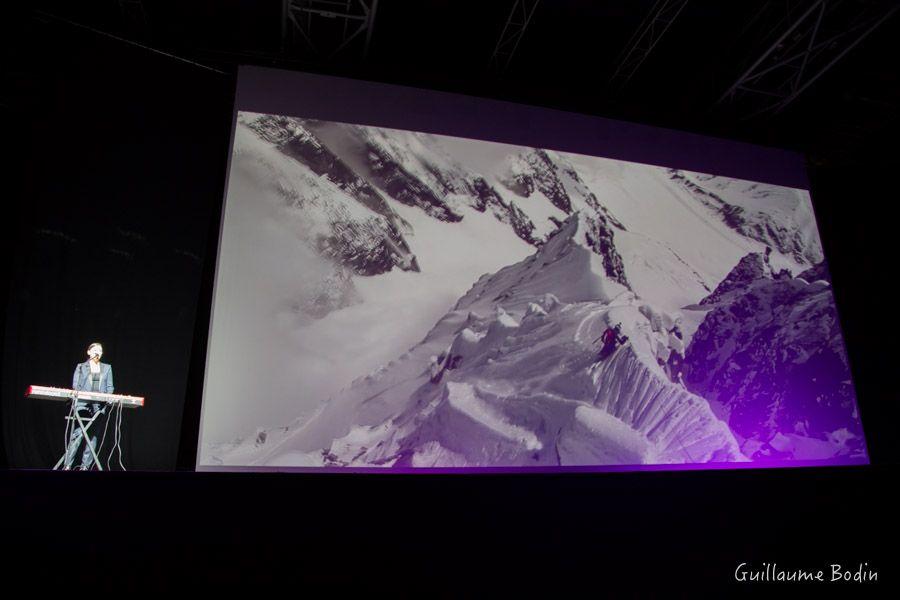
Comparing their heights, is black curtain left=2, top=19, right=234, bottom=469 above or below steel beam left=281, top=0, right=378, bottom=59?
below

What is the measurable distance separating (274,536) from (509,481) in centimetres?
76

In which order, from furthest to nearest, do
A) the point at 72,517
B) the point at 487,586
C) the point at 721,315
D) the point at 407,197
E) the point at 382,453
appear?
1. the point at 721,315
2. the point at 407,197
3. the point at 382,453
4. the point at 487,586
5. the point at 72,517

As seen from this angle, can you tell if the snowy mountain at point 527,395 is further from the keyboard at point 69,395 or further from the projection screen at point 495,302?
the keyboard at point 69,395

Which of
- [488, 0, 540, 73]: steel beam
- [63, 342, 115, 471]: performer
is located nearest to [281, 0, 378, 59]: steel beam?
[488, 0, 540, 73]: steel beam

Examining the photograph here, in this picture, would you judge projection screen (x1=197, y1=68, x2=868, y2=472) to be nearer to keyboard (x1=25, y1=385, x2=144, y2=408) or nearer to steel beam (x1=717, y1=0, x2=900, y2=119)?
keyboard (x1=25, y1=385, x2=144, y2=408)

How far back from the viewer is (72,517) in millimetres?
1632

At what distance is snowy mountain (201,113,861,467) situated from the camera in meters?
3.55

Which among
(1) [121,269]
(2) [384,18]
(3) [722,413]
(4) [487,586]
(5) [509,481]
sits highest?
(2) [384,18]

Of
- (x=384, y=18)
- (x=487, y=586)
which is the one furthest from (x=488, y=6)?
(x=487, y=586)

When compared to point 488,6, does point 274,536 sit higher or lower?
lower

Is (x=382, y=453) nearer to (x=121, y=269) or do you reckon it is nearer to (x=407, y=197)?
(x=407, y=197)

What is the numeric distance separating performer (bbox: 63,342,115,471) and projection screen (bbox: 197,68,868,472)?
2.23 feet

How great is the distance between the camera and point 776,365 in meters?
4.46

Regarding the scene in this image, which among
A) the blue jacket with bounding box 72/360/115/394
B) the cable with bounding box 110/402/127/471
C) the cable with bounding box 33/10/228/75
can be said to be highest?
the cable with bounding box 33/10/228/75
